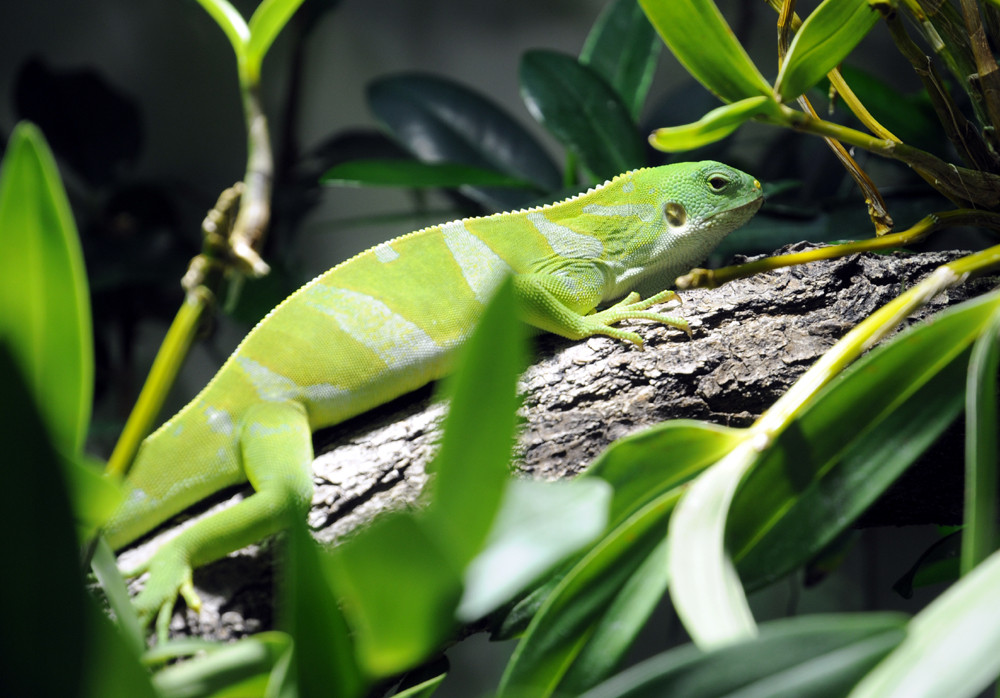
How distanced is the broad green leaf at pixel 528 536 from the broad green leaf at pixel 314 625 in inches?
5.3

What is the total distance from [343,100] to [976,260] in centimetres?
330

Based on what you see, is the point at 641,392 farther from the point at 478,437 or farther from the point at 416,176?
the point at 416,176

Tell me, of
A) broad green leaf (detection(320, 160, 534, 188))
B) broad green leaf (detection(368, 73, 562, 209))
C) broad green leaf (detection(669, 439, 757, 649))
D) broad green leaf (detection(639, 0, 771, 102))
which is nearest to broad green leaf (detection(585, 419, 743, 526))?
broad green leaf (detection(669, 439, 757, 649))

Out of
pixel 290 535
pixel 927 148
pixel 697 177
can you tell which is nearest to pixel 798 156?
pixel 927 148

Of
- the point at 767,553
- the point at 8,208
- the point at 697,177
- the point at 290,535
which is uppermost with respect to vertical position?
the point at 8,208

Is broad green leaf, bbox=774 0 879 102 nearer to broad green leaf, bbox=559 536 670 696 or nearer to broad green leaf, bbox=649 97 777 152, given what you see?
broad green leaf, bbox=649 97 777 152

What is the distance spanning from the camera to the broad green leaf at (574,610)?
2.71 ft

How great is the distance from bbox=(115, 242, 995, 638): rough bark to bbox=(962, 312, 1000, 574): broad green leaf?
1.69ft

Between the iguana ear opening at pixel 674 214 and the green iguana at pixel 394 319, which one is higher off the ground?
the iguana ear opening at pixel 674 214

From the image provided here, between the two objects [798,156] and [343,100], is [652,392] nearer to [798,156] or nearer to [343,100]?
[798,156]

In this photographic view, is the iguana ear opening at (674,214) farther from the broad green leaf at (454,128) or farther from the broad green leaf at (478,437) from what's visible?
the broad green leaf at (478,437)

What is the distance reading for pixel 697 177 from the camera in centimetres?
Result: 163

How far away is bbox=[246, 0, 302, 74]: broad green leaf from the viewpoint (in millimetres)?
1389

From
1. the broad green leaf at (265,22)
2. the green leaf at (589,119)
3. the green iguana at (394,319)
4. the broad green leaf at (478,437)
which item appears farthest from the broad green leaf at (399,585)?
the green leaf at (589,119)
